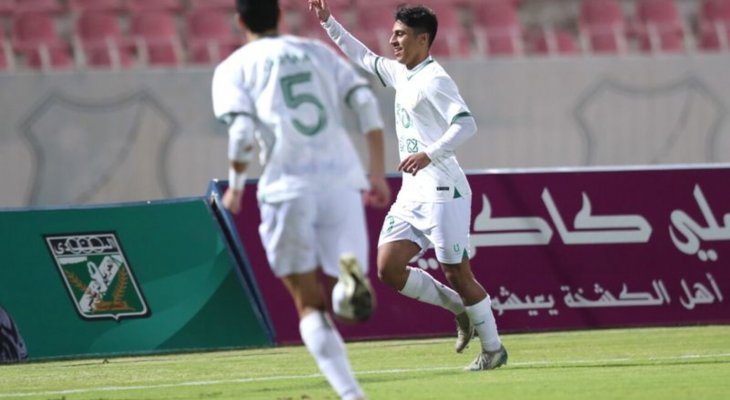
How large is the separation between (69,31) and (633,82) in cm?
747

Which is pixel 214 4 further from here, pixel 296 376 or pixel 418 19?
pixel 296 376

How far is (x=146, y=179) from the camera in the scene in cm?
1825

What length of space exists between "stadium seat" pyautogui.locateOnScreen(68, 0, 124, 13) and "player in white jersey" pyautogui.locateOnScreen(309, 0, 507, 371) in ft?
35.7

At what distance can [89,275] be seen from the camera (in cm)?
1230

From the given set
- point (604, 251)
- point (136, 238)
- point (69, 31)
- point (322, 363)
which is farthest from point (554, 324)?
point (69, 31)

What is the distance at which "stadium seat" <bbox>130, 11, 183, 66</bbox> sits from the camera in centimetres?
2014

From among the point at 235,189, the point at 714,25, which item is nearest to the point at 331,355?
the point at 235,189

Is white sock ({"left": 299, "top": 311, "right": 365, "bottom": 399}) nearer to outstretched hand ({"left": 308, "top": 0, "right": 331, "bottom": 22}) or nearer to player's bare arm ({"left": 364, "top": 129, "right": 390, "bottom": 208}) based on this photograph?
player's bare arm ({"left": 364, "top": 129, "right": 390, "bottom": 208})

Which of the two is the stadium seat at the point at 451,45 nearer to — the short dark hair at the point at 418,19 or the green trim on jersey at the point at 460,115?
the short dark hair at the point at 418,19

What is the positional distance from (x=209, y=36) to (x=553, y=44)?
4766 mm

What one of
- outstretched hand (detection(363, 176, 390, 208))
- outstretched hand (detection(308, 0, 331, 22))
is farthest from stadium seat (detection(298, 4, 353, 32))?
outstretched hand (detection(363, 176, 390, 208))

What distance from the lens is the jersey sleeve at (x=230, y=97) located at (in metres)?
7.13

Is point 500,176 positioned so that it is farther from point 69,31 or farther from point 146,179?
point 69,31

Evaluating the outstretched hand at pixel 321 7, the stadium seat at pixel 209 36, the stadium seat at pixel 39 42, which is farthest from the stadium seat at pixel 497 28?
the outstretched hand at pixel 321 7
